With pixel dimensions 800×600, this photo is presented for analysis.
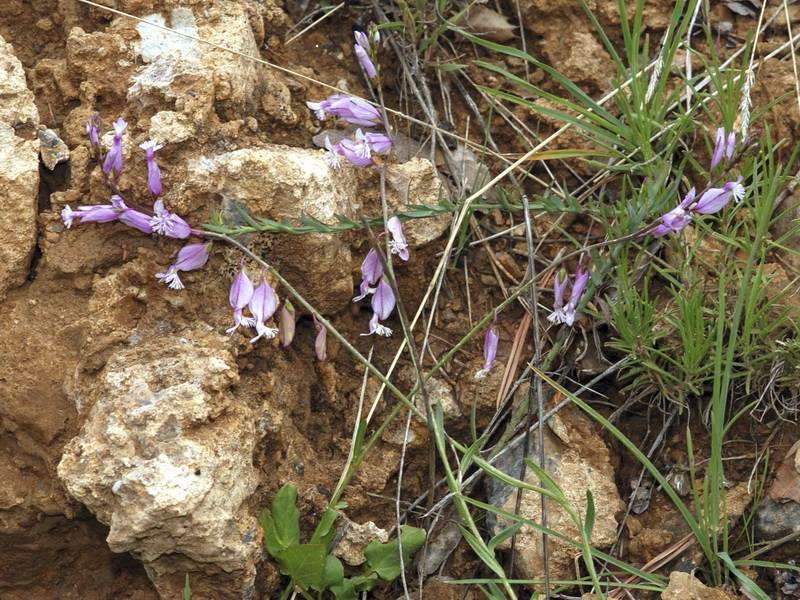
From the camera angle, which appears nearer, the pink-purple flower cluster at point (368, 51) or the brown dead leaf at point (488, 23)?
the pink-purple flower cluster at point (368, 51)

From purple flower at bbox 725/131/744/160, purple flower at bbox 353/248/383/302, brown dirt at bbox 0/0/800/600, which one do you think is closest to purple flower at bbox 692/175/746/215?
purple flower at bbox 725/131/744/160

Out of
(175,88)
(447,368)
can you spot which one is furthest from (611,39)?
(175,88)

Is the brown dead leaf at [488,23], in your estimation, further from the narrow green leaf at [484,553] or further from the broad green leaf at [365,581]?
the broad green leaf at [365,581]

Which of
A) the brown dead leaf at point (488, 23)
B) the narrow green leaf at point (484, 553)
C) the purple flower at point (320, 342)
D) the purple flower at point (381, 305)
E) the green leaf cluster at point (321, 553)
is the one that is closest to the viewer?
the narrow green leaf at point (484, 553)

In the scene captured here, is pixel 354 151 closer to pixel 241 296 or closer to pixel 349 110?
pixel 349 110

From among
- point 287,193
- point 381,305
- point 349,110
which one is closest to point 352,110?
point 349,110

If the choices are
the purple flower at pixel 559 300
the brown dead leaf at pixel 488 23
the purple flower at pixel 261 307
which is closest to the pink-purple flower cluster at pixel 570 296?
the purple flower at pixel 559 300

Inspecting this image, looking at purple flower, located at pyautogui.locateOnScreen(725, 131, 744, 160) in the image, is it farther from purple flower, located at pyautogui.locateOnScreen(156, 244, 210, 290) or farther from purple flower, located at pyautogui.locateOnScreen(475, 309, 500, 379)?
purple flower, located at pyautogui.locateOnScreen(156, 244, 210, 290)
